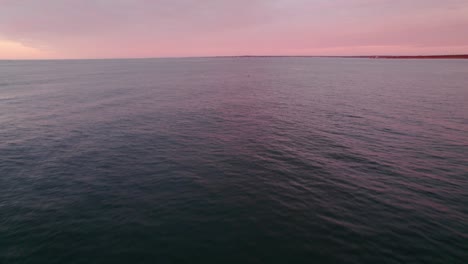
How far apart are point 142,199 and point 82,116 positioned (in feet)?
116

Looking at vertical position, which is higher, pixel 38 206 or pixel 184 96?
pixel 184 96

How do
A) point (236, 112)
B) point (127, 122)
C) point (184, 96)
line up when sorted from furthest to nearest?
point (184, 96) < point (236, 112) < point (127, 122)

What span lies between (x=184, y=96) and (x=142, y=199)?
52241 mm

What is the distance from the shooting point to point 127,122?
42.9 meters

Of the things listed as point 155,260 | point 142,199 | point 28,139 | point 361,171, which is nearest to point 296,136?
point 361,171

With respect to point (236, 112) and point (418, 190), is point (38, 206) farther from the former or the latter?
point (236, 112)

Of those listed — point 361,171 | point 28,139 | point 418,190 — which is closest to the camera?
point 418,190

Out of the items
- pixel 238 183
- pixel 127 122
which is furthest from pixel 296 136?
pixel 127 122

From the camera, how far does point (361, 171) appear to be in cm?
2452

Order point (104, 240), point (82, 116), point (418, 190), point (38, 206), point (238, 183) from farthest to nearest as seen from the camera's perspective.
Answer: point (82, 116)
point (238, 183)
point (418, 190)
point (38, 206)
point (104, 240)

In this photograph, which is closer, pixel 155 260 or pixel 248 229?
pixel 155 260

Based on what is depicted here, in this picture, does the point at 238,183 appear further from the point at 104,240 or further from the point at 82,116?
the point at 82,116

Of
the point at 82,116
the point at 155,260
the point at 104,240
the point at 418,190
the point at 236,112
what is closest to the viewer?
the point at 155,260

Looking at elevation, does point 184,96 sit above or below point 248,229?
above
